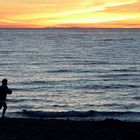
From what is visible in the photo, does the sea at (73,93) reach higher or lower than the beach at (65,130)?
lower

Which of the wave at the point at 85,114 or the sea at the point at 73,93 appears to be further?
the sea at the point at 73,93

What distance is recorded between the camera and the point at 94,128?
17625 mm

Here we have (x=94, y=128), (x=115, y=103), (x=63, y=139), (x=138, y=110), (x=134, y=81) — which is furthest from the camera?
(x=134, y=81)

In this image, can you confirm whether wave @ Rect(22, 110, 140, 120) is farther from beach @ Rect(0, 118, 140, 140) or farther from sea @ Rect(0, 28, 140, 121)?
beach @ Rect(0, 118, 140, 140)

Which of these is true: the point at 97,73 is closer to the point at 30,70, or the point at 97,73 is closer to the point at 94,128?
the point at 30,70

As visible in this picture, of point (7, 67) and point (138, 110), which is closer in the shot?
point (138, 110)

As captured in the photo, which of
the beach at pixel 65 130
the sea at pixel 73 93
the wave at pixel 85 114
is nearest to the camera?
the beach at pixel 65 130

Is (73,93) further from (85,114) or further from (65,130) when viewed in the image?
(65,130)

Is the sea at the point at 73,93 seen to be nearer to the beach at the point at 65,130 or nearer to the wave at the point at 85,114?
the wave at the point at 85,114

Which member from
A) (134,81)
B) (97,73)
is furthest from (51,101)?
(97,73)

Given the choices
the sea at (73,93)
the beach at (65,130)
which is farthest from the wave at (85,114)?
the beach at (65,130)

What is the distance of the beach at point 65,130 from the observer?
51.6ft

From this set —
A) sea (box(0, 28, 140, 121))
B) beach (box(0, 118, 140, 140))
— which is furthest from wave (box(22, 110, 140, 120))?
beach (box(0, 118, 140, 140))

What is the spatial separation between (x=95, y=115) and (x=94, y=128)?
8.38 meters
